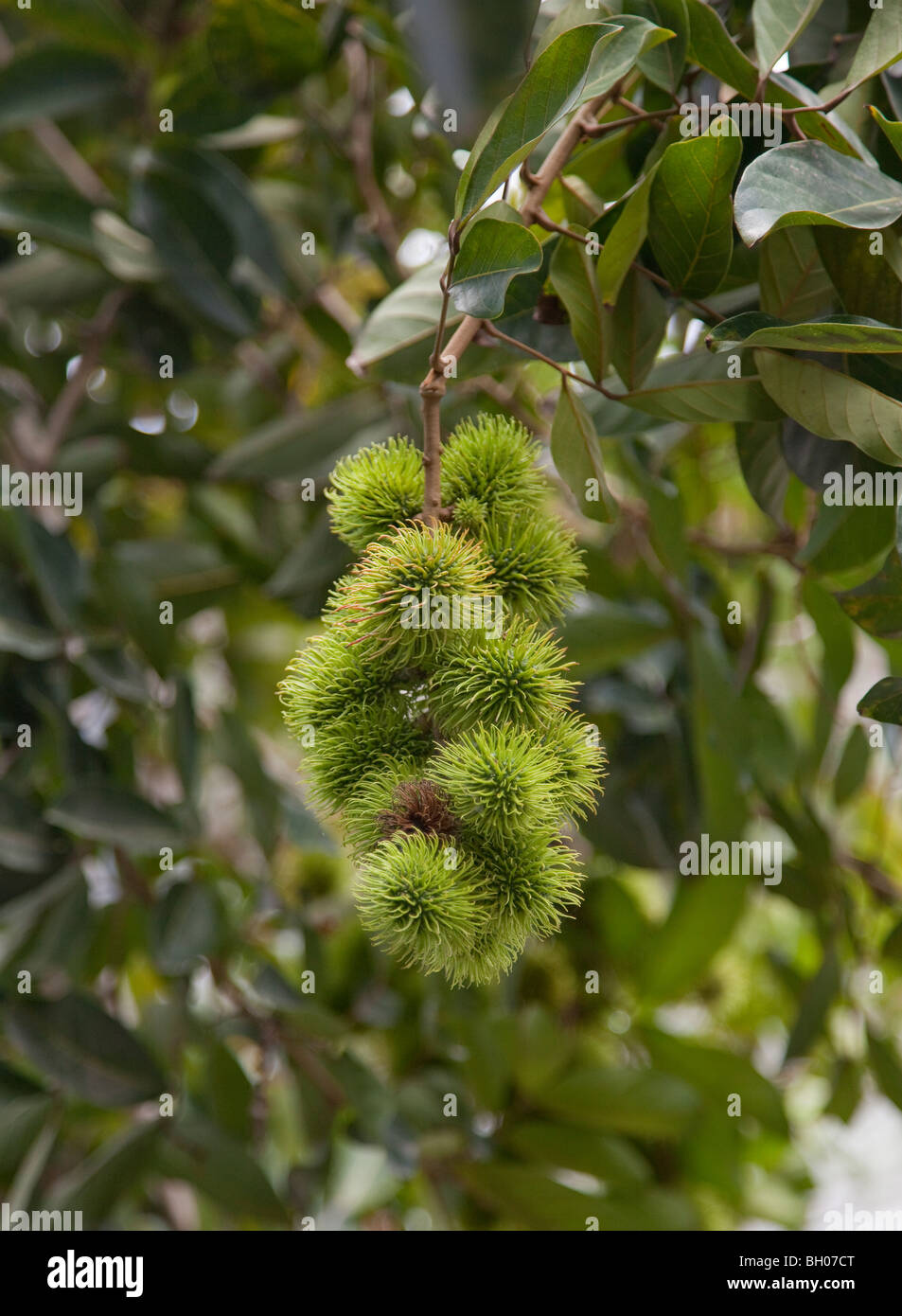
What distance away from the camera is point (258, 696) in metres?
1.85

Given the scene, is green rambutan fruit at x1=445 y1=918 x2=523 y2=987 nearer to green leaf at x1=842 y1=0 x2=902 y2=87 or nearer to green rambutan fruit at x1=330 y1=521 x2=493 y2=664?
green rambutan fruit at x1=330 y1=521 x2=493 y2=664

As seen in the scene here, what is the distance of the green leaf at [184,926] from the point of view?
1.08 meters

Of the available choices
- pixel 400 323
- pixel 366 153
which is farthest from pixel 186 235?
pixel 400 323

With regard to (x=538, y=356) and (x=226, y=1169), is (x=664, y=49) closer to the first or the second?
(x=538, y=356)

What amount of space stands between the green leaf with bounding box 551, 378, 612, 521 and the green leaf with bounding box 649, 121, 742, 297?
118 millimetres

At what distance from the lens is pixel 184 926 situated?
111 cm

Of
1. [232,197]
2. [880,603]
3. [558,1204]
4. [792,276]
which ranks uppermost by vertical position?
[232,197]

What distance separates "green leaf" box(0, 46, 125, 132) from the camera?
4.10 feet

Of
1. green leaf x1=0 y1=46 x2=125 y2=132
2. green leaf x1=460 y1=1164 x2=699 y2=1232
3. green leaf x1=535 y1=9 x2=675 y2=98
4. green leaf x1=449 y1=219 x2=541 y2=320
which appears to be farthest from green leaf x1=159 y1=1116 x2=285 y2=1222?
green leaf x1=0 y1=46 x2=125 y2=132

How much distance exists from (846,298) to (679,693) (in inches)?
25.4

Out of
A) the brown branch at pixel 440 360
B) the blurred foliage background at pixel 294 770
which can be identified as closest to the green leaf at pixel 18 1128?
the blurred foliage background at pixel 294 770

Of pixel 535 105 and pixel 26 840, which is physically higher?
pixel 535 105

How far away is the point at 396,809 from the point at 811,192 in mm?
389

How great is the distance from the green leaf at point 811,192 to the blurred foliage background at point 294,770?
34cm
